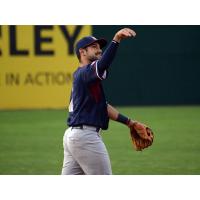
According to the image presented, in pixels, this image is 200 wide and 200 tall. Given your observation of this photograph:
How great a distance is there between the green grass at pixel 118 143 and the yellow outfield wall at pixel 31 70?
76 cm

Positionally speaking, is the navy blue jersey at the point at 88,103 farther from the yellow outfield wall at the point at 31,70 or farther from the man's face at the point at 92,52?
the yellow outfield wall at the point at 31,70

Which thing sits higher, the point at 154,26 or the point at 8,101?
the point at 154,26

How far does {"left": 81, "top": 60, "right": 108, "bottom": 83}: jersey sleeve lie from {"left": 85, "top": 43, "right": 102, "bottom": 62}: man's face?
254mm

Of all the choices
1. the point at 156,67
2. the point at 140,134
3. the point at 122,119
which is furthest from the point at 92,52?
the point at 156,67

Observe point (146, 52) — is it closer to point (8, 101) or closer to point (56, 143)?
point (8, 101)

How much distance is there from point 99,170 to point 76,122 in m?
0.46

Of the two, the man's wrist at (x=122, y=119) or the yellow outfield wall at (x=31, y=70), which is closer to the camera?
the man's wrist at (x=122, y=119)

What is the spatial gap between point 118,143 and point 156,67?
27.5 ft

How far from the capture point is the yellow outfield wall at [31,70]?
20.5 meters

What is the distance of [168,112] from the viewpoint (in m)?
19.5

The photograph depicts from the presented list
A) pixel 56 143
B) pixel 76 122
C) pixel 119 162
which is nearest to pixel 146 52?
pixel 56 143

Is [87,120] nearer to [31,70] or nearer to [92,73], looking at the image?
[92,73]

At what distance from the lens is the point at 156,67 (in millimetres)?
21125

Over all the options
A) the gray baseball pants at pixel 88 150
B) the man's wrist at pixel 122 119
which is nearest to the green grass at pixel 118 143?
the man's wrist at pixel 122 119
